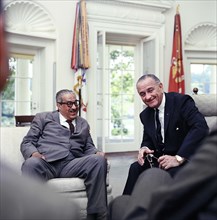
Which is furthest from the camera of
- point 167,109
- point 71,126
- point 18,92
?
point 18,92

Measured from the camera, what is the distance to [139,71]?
634cm

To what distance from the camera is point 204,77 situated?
691 centimetres

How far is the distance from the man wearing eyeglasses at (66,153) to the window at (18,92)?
269 cm

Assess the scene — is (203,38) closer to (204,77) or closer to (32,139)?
(204,77)

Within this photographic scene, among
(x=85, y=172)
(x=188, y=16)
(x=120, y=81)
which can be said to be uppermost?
(x=188, y=16)

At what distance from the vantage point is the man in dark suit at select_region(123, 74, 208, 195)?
7.54 ft

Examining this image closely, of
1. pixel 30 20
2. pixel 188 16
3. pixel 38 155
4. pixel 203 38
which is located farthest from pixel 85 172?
pixel 203 38

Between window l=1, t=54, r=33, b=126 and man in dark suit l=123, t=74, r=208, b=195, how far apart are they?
133 inches

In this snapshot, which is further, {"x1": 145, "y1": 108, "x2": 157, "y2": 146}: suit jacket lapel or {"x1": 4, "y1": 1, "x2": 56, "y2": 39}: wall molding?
{"x1": 4, "y1": 1, "x2": 56, "y2": 39}: wall molding

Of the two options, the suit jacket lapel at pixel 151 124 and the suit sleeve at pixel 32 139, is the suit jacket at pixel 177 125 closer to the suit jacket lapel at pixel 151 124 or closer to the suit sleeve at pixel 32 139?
the suit jacket lapel at pixel 151 124

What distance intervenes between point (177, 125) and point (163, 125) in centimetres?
11

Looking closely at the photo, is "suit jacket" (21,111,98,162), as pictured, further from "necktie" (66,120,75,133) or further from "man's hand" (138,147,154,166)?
"man's hand" (138,147,154,166)

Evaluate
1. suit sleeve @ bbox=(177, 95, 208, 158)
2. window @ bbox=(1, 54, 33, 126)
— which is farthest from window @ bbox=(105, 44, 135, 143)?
suit sleeve @ bbox=(177, 95, 208, 158)

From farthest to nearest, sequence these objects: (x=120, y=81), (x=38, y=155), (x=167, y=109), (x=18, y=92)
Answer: (x=120, y=81), (x=18, y=92), (x=38, y=155), (x=167, y=109)
